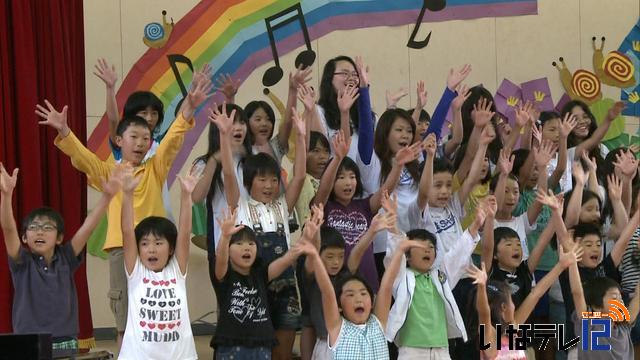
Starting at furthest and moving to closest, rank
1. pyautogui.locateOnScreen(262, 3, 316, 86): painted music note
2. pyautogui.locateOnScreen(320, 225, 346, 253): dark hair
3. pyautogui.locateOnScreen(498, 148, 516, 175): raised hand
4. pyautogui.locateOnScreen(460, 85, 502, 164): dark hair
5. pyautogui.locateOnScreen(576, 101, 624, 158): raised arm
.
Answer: pyautogui.locateOnScreen(262, 3, 316, 86): painted music note, pyautogui.locateOnScreen(576, 101, 624, 158): raised arm, pyautogui.locateOnScreen(460, 85, 502, 164): dark hair, pyautogui.locateOnScreen(498, 148, 516, 175): raised hand, pyautogui.locateOnScreen(320, 225, 346, 253): dark hair

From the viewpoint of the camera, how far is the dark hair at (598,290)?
593 centimetres

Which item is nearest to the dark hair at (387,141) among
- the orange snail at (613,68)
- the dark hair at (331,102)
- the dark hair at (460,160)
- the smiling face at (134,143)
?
the dark hair at (331,102)

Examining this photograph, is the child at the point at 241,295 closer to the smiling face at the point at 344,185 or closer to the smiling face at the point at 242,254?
the smiling face at the point at 242,254

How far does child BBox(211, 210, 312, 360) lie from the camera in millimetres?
5305

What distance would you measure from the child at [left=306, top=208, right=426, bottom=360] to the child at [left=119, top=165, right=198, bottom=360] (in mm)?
648

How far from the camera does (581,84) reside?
835 cm

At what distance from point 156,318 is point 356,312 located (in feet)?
3.22

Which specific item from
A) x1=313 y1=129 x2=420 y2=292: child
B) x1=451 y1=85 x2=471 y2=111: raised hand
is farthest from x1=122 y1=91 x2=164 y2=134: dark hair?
x1=451 y1=85 x2=471 y2=111: raised hand

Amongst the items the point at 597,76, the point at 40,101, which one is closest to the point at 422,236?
the point at 40,101

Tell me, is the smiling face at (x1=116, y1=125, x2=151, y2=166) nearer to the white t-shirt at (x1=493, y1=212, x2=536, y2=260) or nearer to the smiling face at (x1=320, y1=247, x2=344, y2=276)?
the smiling face at (x1=320, y1=247, x2=344, y2=276)

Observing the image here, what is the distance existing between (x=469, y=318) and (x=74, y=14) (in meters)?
2.80

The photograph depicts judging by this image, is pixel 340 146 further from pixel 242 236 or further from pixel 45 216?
pixel 45 216

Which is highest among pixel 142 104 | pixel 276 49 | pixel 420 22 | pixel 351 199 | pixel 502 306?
pixel 420 22

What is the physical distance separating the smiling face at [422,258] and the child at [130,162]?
1.33 m
